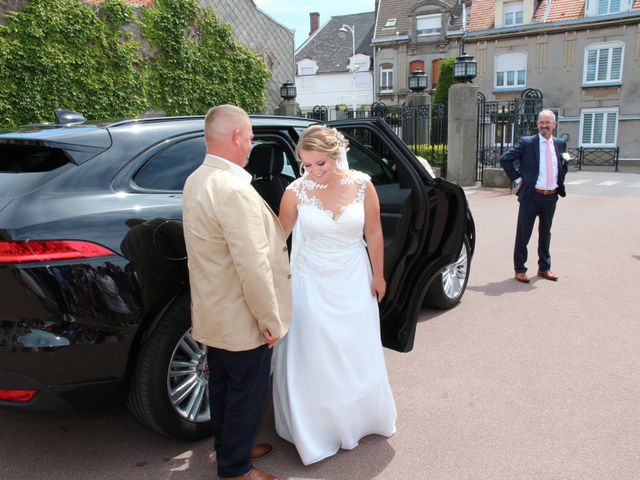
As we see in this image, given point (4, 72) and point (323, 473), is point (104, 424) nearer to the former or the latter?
point (323, 473)

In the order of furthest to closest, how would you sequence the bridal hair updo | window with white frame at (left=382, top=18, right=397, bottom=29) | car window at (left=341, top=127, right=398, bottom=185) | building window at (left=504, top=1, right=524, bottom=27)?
window with white frame at (left=382, top=18, right=397, bottom=29) → building window at (left=504, top=1, right=524, bottom=27) → car window at (left=341, top=127, right=398, bottom=185) → the bridal hair updo

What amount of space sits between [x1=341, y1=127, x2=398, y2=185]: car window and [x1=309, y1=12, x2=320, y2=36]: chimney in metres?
53.3

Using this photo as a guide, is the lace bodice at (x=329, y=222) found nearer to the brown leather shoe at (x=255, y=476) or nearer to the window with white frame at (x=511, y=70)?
the brown leather shoe at (x=255, y=476)

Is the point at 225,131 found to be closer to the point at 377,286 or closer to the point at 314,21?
the point at 377,286

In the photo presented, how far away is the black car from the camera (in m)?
2.26

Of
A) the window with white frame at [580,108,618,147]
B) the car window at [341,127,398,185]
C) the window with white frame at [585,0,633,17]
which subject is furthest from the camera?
the window with white frame at [580,108,618,147]

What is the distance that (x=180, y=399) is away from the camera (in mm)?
2768

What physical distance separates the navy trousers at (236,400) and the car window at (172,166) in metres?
0.93

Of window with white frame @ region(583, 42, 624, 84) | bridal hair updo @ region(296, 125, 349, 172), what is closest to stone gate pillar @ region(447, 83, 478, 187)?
bridal hair updo @ region(296, 125, 349, 172)

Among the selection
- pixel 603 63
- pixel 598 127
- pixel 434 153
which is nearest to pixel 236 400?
pixel 434 153

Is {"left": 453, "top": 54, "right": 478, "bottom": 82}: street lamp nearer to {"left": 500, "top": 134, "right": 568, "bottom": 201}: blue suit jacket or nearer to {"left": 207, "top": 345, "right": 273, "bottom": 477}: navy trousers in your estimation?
{"left": 500, "top": 134, "right": 568, "bottom": 201}: blue suit jacket

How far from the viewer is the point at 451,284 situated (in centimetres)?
507

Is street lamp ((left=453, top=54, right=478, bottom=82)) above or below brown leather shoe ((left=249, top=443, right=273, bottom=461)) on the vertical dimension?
above

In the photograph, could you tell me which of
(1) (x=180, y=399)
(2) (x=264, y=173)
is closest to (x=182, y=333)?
(1) (x=180, y=399)
